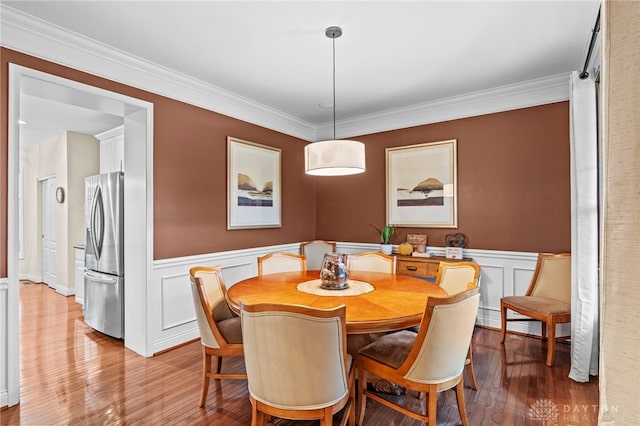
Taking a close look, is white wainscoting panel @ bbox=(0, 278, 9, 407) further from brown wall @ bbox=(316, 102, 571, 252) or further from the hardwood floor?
brown wall @ bbox=(316, 102, 571, 252)

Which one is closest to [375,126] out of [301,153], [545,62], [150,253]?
[301,153]

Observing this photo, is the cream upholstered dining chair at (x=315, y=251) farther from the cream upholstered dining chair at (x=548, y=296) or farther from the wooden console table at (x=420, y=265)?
the cream upholstered dining chair at (x=548, y=296)

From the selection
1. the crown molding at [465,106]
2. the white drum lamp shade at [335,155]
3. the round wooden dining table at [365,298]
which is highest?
the crown molding at [465,106]

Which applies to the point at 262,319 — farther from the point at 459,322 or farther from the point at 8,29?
the point at 8,29

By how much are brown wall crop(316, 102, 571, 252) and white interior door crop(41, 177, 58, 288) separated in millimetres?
5947

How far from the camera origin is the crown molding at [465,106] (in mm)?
3514

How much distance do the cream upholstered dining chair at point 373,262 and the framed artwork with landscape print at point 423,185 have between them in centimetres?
114

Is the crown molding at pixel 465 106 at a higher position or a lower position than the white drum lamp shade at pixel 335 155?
higher

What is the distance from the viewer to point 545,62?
3.13 meters

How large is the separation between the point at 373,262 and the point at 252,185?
1826mm

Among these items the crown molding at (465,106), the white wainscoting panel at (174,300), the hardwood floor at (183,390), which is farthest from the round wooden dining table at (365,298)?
the crown molding at (465,106)

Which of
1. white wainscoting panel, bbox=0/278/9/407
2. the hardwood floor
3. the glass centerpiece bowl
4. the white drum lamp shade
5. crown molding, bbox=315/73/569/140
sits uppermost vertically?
crown molding, bbox=315/73/569/140

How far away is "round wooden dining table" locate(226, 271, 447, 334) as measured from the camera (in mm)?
1783

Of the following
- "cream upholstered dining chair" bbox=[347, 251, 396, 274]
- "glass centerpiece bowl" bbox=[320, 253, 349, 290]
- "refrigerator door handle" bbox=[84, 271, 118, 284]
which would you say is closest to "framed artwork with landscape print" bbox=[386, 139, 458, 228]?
"cream upholstered dining chair" bbox=[347, 251, 396, 274]
